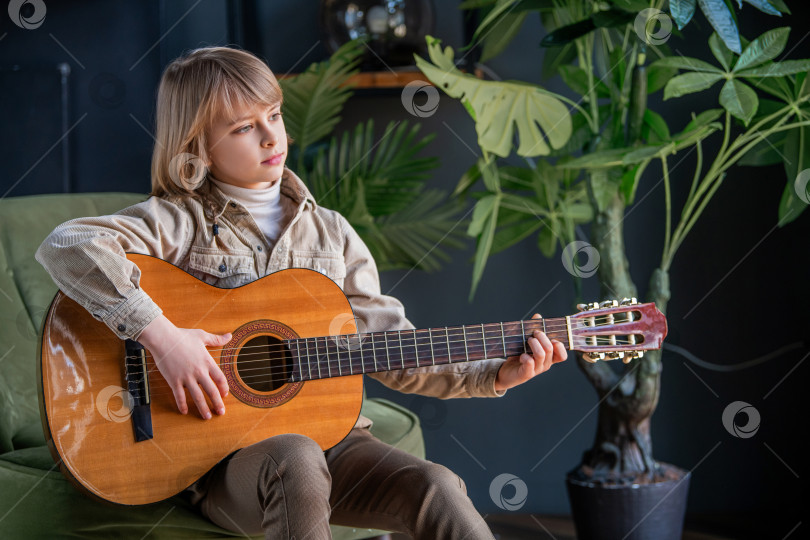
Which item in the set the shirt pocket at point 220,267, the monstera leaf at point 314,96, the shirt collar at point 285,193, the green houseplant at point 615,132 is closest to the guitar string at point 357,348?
the shirt pocket at point 220,267

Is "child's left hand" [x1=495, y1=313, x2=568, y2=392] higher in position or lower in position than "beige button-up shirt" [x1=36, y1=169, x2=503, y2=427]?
lower

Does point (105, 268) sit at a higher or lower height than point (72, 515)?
higher

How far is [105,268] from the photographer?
1.17 metres

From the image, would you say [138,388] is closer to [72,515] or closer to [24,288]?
[72,515]

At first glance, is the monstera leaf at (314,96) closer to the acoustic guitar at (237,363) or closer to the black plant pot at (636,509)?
the acoustic guitar at (237,363)

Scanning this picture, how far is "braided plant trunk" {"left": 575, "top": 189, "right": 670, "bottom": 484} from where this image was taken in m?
1.91

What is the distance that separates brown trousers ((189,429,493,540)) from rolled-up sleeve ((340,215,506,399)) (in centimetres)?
Answer: 14

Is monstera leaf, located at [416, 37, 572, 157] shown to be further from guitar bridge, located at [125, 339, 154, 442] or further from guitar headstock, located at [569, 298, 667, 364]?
guitar bridge, located at [125, 339, 154, 442]

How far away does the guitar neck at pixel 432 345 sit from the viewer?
1.27m

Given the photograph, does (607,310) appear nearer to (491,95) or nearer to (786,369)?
(491,95)

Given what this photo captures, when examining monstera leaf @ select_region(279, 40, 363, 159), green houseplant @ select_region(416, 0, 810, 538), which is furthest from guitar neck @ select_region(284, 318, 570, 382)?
monstera leaf @ select_region(279, 40, 363, 159)

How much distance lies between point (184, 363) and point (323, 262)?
35cm

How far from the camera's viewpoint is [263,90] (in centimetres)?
137

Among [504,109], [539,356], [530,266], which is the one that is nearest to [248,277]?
[539,356]
